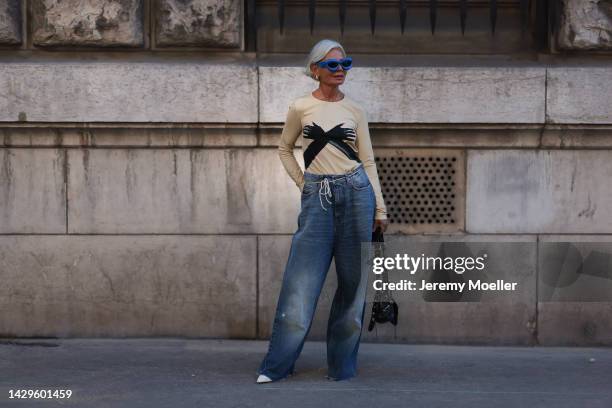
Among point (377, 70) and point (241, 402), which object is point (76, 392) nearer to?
point (241, 402)

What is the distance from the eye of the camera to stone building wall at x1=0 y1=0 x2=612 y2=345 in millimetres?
7098

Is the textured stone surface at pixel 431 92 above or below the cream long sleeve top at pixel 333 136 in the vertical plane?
above

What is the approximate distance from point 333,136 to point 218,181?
175 centimetres

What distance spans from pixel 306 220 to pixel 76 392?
167 centimetres

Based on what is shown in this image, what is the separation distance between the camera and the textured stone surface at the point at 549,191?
23.6ft

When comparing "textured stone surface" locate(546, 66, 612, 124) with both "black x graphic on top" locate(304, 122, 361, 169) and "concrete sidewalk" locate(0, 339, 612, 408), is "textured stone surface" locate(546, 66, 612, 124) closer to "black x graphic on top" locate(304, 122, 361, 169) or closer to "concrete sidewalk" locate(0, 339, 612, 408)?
"concrete sidewalk" locate(0, 339, 612, 408)

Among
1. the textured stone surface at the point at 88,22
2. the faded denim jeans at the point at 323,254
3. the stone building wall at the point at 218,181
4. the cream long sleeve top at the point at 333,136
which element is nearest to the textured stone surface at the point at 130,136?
the stone building wall at the point at 218,181

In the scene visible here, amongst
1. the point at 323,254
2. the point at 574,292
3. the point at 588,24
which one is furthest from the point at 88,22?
the point at 574,292

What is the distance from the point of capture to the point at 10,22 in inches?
284

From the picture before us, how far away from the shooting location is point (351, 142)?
5680mm

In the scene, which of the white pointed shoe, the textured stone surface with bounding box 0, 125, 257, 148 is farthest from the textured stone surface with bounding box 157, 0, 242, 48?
the white pointed shoe

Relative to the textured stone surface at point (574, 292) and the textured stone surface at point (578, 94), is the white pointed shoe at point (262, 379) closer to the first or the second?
the textured stone surface at point (574, 292)

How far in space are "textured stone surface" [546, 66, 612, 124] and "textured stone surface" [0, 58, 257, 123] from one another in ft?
7.32

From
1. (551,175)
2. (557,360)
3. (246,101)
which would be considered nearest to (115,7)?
(246,101)
